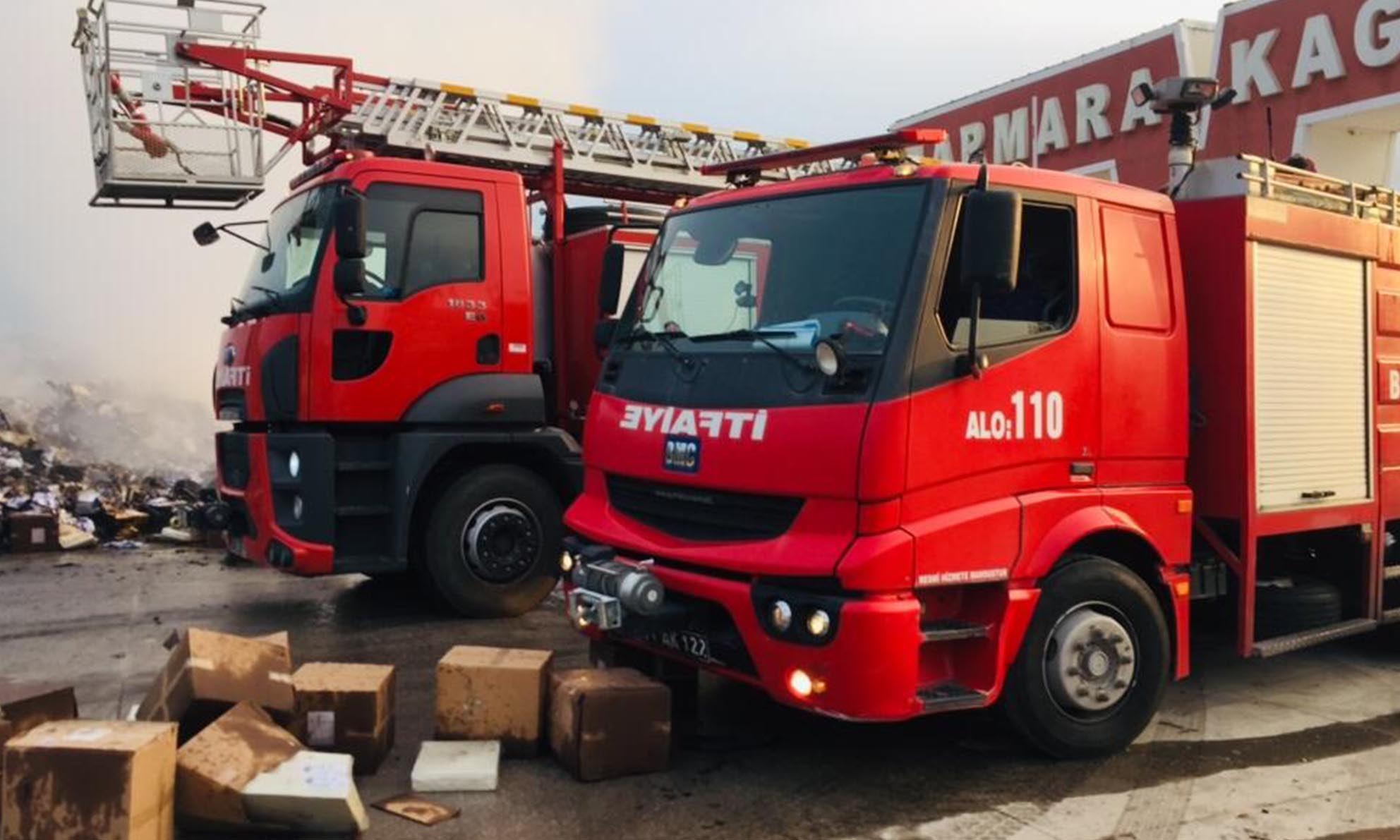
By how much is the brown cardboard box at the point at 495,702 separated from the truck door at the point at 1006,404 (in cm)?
167

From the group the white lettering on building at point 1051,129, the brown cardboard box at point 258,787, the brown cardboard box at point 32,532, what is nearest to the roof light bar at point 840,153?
the brown cardboard box at point 258,787

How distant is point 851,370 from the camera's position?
13.0ft

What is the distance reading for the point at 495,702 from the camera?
4.51 m

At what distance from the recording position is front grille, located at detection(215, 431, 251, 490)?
22.4ft

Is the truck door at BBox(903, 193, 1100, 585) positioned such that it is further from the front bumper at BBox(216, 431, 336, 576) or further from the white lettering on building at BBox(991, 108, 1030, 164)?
the white lettering on building at BBox(991, 108, 1030, 164)

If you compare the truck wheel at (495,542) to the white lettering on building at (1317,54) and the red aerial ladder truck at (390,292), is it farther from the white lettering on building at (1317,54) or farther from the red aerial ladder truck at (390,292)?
the white lettering on building at (1317,54)

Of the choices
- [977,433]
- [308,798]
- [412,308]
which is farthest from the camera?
[412,308]

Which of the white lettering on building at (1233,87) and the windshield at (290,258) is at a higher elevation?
the white lettering on building at (1233,87)

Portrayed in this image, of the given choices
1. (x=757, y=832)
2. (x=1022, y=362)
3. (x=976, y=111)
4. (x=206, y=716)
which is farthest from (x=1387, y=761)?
(x=976, y=111)

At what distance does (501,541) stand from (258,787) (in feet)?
11.7

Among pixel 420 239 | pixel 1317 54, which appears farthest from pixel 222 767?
pixel 1317 54

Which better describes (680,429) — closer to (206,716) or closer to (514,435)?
(206,716)

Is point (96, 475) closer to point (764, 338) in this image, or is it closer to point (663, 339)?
point (663, 339)

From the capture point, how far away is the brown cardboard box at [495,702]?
4.50 metres
